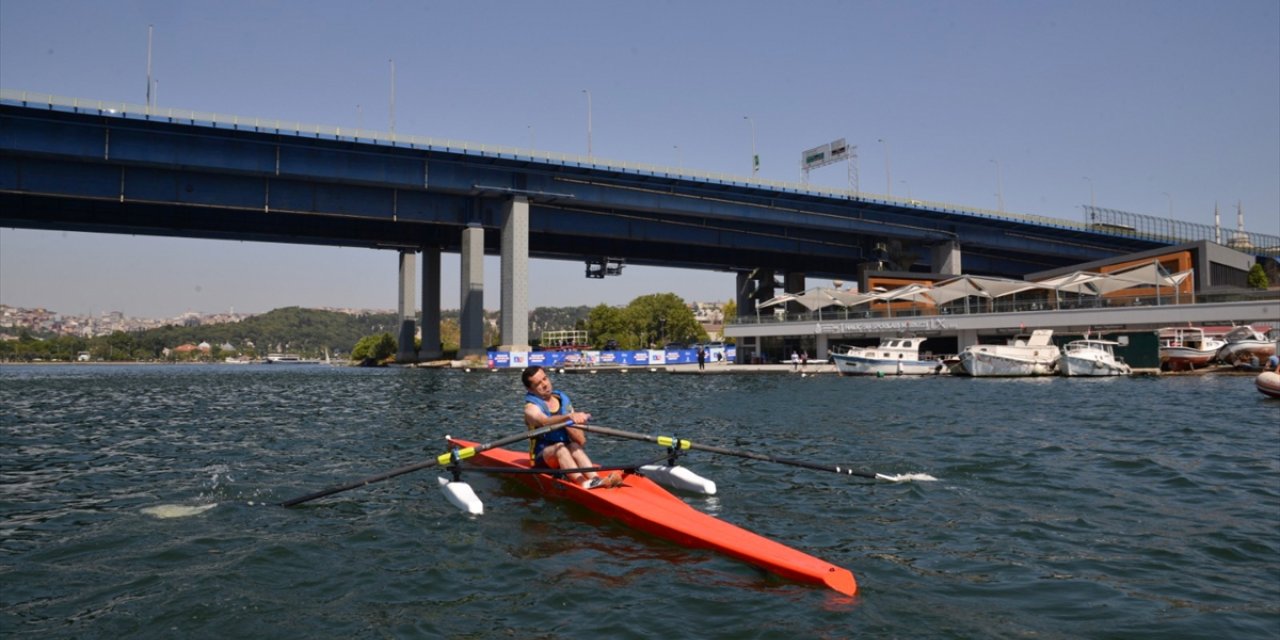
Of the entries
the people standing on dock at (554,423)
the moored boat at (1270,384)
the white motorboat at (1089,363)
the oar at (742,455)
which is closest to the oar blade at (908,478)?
the oar at (742,455)

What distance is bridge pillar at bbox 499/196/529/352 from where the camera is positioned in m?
68.7

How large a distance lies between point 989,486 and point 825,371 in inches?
2049

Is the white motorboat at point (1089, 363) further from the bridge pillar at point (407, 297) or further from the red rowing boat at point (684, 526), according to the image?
the bridge pillar at point (407, 297)

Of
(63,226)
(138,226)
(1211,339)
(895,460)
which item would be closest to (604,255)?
(138,226)

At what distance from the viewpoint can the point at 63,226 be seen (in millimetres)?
64625

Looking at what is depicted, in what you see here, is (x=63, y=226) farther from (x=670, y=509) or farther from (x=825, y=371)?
(x=670, y=509)

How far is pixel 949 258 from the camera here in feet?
303

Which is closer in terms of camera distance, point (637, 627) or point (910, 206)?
point (637, 627)

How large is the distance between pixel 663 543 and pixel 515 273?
60.8 metres

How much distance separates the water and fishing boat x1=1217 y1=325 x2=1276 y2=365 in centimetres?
3370

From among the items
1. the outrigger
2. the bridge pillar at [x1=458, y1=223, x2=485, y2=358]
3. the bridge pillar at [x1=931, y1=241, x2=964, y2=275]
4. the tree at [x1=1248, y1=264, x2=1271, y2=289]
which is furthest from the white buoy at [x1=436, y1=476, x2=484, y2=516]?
the tree at [x1=1248, y1=264, x2=1271, y2=289]

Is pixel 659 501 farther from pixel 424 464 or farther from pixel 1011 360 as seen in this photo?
pixel 1011 360

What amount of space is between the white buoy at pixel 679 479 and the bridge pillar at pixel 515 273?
55.7 metres

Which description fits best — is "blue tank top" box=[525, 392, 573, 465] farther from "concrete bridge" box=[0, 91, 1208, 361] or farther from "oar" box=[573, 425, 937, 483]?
"concrete bridge" box=[0, 91, 1208, 361]
